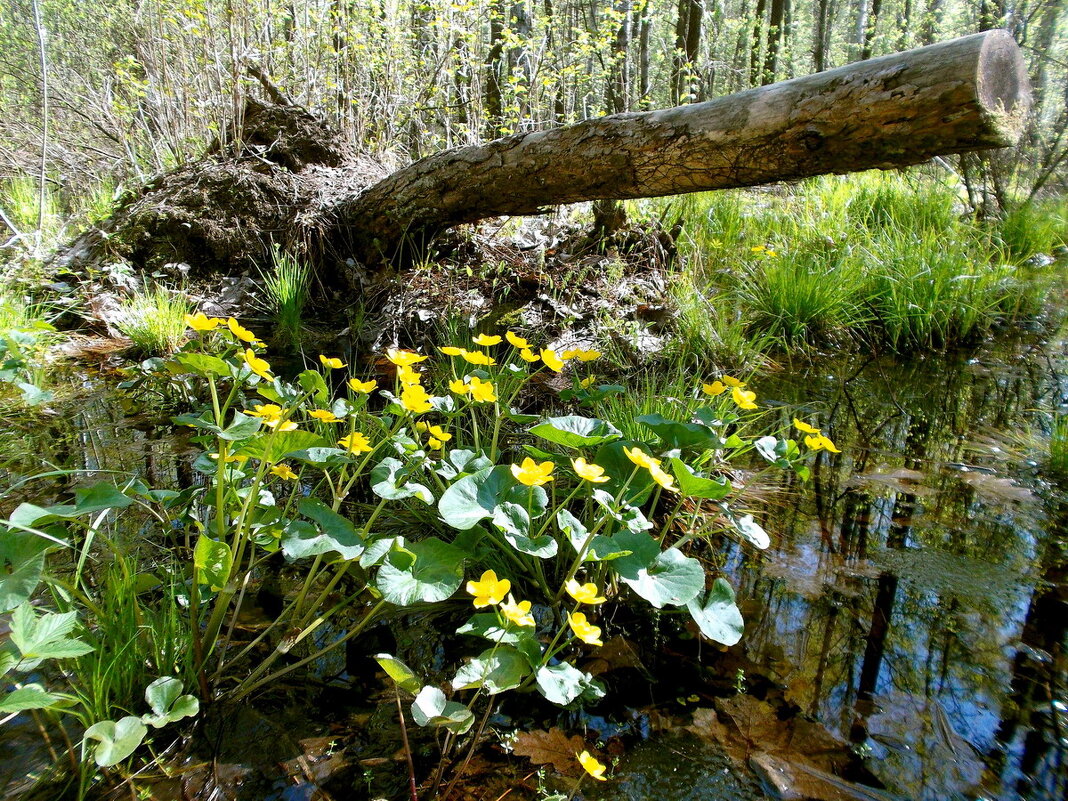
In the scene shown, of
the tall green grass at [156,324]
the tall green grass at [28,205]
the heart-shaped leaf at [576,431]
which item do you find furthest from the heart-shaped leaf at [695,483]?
the tall green grass at [28,205]

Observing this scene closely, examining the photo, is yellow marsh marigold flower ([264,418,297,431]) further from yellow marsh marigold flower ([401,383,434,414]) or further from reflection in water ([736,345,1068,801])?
reflection in water ([736,345,1068,801])

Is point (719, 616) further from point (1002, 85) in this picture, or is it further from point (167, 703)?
point (1002, 85)

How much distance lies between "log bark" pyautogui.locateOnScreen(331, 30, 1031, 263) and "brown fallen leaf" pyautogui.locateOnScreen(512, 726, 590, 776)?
2309 mm

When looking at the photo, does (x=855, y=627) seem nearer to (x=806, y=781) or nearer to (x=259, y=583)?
(x=806, y=781)

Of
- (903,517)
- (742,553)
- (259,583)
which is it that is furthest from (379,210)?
(903,517)

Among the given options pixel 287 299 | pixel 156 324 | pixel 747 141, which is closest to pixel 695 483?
pixel 747 141

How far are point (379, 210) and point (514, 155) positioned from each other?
1066 mm

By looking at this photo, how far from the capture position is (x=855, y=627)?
1.69 meters

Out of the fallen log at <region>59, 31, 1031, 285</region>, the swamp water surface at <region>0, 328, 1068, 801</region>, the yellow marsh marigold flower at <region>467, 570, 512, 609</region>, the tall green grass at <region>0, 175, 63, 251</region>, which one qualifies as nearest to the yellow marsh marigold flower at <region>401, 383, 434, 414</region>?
the yellow marsh marigold flower at <region>467, 570, 512, 609</region>

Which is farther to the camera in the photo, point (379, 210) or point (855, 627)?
point (379, 210)

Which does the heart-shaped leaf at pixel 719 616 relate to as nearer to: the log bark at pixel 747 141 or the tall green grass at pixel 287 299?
the log bark at pixel 747 141

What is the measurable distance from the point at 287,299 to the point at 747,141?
2.57 m

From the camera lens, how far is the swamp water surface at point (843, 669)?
1262 mm

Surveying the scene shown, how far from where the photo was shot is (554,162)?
3201 mm
